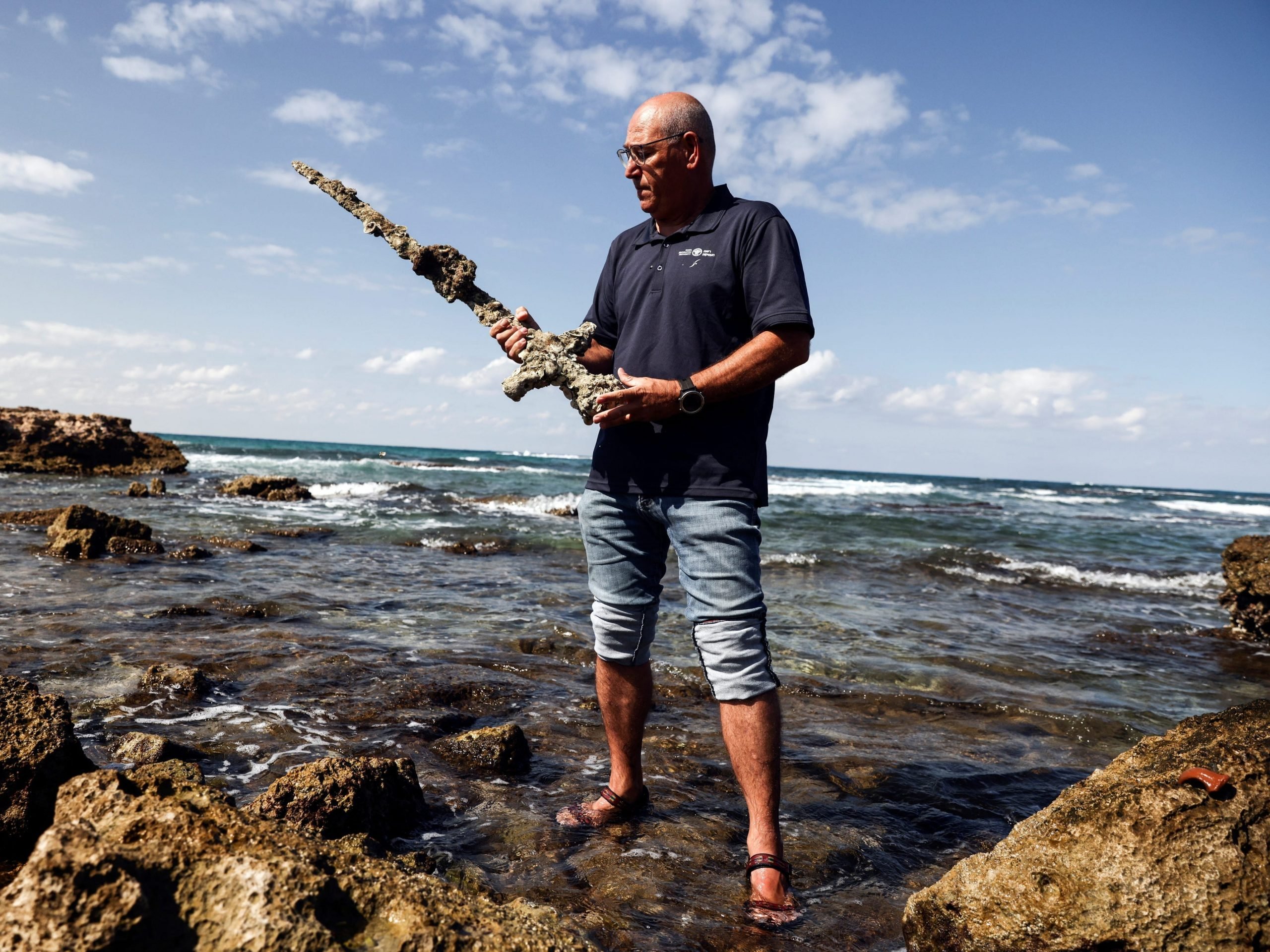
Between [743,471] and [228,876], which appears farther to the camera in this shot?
[743,471]

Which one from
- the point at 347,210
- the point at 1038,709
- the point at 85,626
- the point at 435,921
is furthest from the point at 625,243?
the point at 85,626

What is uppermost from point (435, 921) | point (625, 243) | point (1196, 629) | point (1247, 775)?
point (625, 243)

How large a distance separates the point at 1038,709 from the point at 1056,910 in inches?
130

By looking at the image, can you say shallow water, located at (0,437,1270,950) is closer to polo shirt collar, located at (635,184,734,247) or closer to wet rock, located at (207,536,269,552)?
wet rock, located at (207,536,269,552)

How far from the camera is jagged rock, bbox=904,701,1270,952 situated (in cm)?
177

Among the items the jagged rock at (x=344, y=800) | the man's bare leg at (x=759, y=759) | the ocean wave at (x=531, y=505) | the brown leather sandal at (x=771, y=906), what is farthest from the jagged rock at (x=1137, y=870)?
the ocean wave at (x=531, y=505)

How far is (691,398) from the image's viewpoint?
2488 mm

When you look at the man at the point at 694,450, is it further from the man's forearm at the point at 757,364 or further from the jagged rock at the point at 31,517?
the jagged rock at the point at 31,517

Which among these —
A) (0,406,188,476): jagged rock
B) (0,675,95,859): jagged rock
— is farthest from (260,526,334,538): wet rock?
(0,406,188,476): jagged rock

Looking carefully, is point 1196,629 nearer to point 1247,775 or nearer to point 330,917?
point 1247,775

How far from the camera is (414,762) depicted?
10.5 feet

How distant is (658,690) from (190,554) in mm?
6336

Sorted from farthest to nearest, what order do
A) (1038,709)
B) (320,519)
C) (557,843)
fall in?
(320,519), (1038,709), (557,843)

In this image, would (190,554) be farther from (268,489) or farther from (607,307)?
(268,489)
